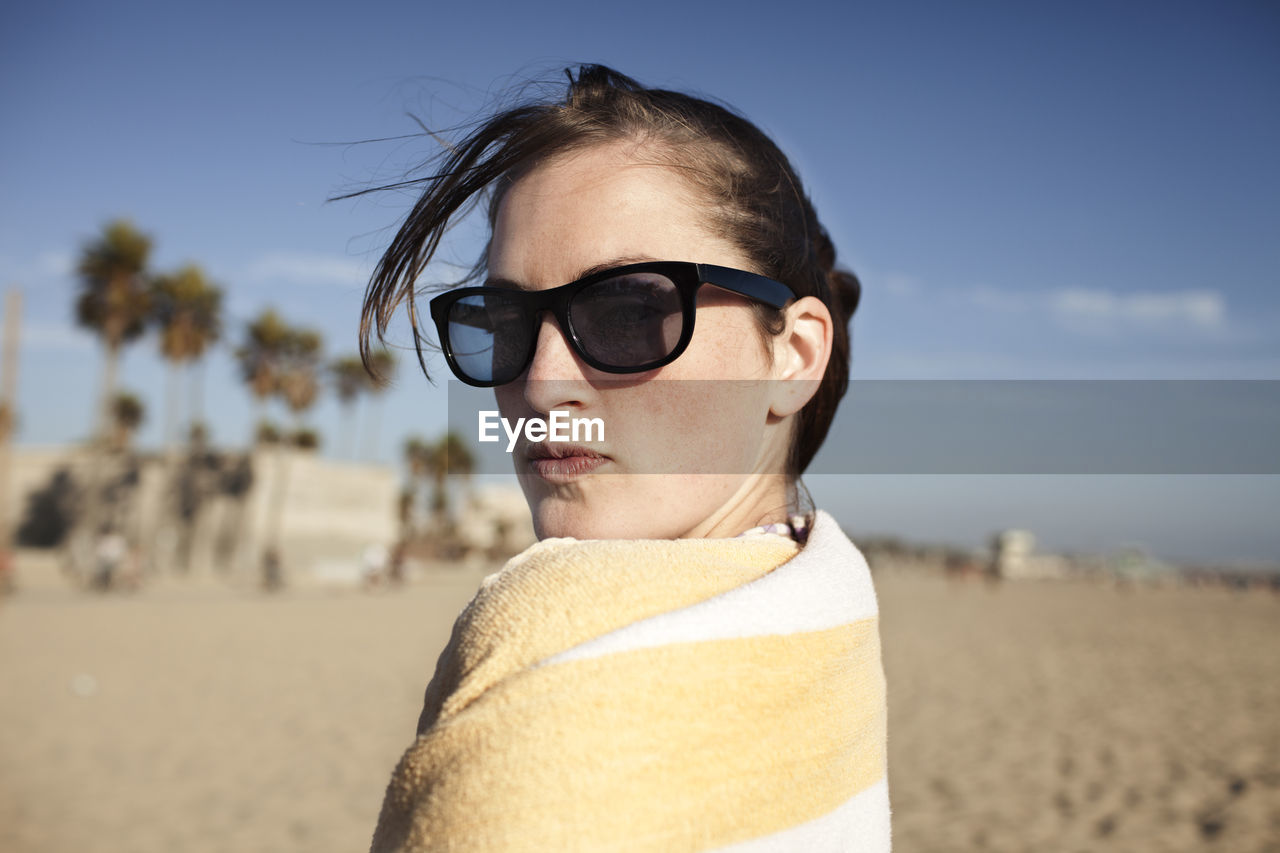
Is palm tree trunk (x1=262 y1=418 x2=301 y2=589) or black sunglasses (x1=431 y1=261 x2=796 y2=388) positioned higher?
black sunglasses (x1=431 y1=261 x2=796 y2=388)

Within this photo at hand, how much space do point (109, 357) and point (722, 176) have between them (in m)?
43.8

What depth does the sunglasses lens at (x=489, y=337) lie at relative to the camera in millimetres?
1121

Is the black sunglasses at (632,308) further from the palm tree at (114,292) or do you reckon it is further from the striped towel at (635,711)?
the palm tree at (114,292)

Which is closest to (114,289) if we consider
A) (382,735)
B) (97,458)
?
(97,458)

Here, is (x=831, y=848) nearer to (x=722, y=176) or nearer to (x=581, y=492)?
(x=581, y=492)

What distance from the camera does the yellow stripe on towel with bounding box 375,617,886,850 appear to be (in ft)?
2.17

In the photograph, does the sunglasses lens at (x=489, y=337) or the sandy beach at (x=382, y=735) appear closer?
the sunglasses lens at (x=489, y=337)

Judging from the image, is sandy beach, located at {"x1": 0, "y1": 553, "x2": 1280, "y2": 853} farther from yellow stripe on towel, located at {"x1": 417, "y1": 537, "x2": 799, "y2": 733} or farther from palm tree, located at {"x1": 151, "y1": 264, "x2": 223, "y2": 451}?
palm tree, located at {"x1": 151, "y1": 264, "x2": 223, "y2": 451}

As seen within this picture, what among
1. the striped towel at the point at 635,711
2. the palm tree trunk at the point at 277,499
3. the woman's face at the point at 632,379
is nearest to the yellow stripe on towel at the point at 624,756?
the striped towel at the point at 635,711

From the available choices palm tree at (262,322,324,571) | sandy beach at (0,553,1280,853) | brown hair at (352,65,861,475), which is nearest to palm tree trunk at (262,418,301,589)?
palm tree at (262,322,324,571)

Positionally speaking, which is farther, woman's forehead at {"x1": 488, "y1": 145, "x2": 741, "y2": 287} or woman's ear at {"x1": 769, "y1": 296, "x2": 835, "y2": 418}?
woman's ear at {"x1": 769, "y1": 296, "x2": 835, "y2": 418}

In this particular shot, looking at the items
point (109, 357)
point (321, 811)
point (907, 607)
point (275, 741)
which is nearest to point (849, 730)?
point (321, 811)

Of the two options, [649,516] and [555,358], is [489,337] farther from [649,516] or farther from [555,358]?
[649,516]

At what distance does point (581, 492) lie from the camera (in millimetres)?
1037
